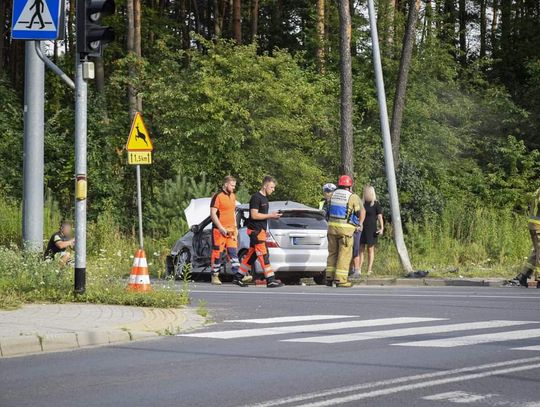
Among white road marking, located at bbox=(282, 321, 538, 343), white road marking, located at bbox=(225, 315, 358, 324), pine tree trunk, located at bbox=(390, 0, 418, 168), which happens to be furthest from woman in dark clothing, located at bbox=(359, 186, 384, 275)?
white road marking, located at bbox=(282, 321, 538, 343)

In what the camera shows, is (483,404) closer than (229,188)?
Yes

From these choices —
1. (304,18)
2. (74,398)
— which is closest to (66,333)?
(74,398)

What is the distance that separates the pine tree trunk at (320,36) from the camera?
44509mm

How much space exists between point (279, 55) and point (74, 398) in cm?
2830

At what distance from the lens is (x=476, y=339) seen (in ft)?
37.3

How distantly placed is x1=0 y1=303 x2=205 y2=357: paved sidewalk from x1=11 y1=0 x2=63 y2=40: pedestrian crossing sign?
3.43 meters

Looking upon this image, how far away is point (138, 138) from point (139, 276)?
27.4ft

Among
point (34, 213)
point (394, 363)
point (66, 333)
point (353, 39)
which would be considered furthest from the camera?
point (353, 39)

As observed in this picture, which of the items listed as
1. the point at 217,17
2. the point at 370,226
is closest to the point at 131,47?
the point at 217,17

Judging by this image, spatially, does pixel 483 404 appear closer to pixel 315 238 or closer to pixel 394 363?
pixel 394 363

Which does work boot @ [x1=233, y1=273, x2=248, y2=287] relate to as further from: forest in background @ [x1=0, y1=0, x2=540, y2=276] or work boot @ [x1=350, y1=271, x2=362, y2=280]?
forest in background @ [x1=0, y1=0, x2=540, y2=276]

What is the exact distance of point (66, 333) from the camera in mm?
11492

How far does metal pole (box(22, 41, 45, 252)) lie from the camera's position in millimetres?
18109

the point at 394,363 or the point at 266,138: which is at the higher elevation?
the point at 266,138
